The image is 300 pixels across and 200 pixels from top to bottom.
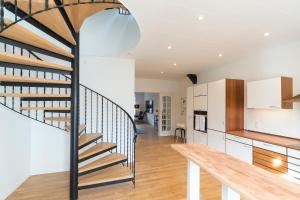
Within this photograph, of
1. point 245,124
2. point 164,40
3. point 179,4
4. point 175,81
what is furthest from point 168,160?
point 175,81

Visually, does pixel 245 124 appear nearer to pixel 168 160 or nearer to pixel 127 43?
pixel 168 160

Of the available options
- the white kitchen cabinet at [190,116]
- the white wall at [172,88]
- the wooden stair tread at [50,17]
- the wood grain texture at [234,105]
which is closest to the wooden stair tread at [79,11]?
the wooden stair tread at [50,17]

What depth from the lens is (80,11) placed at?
225cm

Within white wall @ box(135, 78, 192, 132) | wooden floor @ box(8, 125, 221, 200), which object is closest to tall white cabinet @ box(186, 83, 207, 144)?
wooden floor @ box(8, 125, 221, 200)

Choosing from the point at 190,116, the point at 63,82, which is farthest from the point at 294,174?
the point at 63,82

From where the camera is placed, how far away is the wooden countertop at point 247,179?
1103mm

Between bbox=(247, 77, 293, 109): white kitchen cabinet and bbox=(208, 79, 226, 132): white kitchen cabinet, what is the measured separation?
705mm

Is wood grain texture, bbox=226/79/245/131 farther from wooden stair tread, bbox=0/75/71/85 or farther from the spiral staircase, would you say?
wooden stair tread, bbox=0/75/71/85

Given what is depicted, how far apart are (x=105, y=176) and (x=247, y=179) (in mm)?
2552

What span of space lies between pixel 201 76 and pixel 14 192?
609 centimetres

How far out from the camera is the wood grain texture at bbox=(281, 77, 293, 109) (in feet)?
11.0

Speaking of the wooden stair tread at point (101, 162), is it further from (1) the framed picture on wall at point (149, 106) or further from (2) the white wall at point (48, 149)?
(1) the framed picture on wall at point (149, 106)

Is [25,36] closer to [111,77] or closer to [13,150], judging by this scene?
[13,150]

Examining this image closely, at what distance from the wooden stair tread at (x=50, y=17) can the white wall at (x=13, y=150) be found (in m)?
1.71
